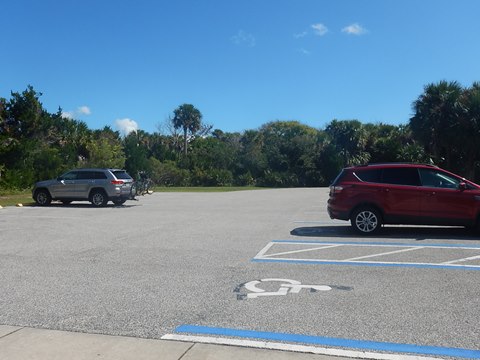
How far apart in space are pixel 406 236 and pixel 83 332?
8.51m

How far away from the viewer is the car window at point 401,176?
11312mm

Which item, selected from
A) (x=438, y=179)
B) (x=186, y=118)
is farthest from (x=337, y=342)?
(x=186, y=118)

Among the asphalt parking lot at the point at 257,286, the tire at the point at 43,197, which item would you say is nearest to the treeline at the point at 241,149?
the tire at the point at 43,197

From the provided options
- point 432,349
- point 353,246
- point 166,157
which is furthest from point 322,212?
point 166,157

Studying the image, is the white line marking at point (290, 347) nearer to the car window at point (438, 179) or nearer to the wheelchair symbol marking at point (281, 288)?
the wheelchair symbol marking at point (281, 288)

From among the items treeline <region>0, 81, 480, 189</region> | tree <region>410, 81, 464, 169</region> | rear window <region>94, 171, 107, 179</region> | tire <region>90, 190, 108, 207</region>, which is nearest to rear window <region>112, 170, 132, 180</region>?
rear window <region>94, 171, 107, 179</region>

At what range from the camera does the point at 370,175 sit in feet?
38.0

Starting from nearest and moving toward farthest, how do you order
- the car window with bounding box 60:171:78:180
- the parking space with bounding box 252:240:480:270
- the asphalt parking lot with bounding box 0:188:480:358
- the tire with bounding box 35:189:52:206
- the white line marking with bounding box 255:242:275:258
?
the asphalt parking lot with bounding box 0:188:480:358, the parking space with bounding box 252:240:480:270, the white line marking with bounding box 255:242:275:258, the car window with bounding box 60:171:78:180, the tire with bounding box 35:189:52:206

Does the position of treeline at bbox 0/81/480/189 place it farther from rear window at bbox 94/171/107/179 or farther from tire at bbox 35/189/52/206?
rear window at bbox 94/171/107/179

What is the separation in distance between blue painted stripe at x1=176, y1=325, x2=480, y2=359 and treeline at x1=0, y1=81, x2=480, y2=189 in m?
28.0

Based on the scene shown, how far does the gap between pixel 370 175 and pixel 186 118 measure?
66571 millimetres

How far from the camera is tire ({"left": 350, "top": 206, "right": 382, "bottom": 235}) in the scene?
1137cm

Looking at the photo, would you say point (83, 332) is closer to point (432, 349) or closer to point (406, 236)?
point (432, 349)

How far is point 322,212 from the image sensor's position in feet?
58.4
